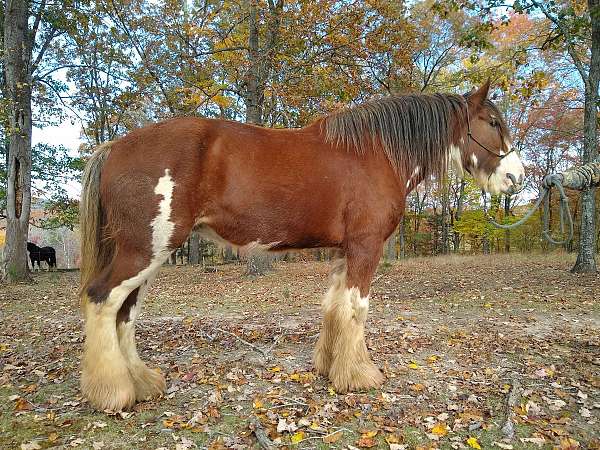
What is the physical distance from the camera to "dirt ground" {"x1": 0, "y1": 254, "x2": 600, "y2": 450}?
2.71 meters

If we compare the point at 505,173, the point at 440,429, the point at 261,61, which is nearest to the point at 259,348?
the point at 440,429

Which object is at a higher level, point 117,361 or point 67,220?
point 67,220

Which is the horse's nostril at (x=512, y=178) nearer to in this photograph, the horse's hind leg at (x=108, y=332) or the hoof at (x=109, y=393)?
the horse's hind leg at (x=108, y=332)

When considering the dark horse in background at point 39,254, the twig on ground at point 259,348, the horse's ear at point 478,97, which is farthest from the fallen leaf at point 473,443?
the dark horse in background at point 39,254

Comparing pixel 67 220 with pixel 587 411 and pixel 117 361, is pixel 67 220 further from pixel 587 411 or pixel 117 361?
pixel 587 411

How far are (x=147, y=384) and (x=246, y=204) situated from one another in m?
1.77

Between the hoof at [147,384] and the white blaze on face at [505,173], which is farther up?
the white blaze on face at [505,173]

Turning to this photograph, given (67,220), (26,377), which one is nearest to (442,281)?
(26,377)

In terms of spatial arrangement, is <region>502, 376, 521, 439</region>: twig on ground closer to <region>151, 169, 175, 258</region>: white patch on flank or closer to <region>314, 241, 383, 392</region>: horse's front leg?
<region>314, 241, 383, 392</region>: horse's front leg

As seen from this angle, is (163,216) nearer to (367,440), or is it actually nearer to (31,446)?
(31,446)

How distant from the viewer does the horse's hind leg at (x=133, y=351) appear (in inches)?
130

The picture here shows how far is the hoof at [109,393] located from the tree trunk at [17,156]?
9969 millimetres

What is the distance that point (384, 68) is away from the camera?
1226 centimetres

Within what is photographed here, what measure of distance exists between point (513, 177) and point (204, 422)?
368 centimetres
